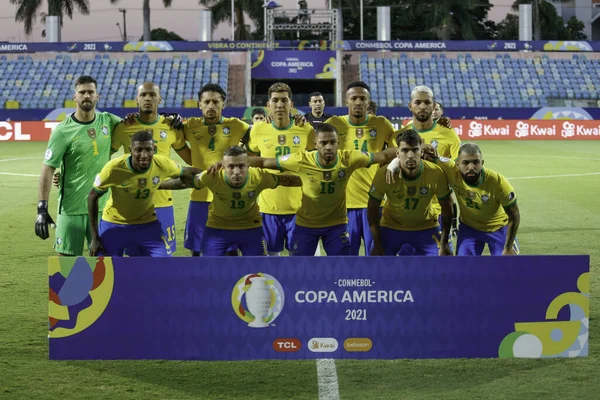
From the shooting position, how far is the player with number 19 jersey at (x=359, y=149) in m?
8.87

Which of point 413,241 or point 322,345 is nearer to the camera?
point 322,345

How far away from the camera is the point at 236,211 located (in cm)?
775

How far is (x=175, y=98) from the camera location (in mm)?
44531

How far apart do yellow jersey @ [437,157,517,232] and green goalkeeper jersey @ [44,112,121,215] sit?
3.03 m

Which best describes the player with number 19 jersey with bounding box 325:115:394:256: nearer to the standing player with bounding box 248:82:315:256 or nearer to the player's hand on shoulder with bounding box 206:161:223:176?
the standing player with bounding box 248:82:315:256

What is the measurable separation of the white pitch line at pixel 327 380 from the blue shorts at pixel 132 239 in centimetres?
189

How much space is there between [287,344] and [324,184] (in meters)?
Result: 1.94

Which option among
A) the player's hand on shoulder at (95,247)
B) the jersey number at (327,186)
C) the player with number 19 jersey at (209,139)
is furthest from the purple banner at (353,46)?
the player's hand on shoulder at (95,247)

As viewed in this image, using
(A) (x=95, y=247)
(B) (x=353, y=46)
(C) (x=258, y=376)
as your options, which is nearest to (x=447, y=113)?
(B) (x=353, y=46)

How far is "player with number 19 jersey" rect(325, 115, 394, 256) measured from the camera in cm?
887

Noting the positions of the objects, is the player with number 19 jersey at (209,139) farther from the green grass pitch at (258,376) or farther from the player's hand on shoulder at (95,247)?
the green grass pitch at (258,376)

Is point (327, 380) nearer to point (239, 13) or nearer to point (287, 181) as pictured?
point (287, 181)

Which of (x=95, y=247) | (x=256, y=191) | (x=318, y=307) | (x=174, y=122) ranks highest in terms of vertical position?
(x=174, y=122)

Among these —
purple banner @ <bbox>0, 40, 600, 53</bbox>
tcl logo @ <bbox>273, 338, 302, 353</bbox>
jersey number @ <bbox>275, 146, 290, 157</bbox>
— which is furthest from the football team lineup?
purple banner @ <bbox>0, 40, 600, 53</bbox>
